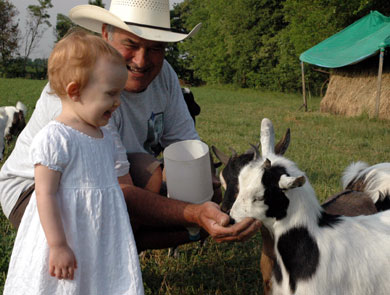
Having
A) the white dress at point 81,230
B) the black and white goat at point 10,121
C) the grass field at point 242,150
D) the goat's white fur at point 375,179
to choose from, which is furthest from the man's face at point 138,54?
the black and white goat at point 10,121

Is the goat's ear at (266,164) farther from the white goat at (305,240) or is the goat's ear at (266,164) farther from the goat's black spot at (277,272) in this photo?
the goat's black spot at (277,272)

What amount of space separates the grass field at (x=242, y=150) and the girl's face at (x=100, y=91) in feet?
5.42

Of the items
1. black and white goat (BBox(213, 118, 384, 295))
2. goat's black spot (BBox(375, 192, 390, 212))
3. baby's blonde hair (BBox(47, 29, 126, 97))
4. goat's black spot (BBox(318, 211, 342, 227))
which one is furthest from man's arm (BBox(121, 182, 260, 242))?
goat's black spot (BBox(375, 192, 390, 212))

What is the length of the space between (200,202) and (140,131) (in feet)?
2.82

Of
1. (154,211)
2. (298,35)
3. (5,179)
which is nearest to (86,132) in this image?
(154,211)

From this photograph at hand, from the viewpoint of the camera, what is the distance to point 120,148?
9.14 feet

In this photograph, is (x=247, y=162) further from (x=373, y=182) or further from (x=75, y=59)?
(x=373, y=182)

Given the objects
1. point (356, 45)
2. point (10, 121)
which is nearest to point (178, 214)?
point (10, 121)

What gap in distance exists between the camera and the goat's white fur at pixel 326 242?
2305mm

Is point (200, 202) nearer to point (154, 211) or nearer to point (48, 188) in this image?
point (154, 211)

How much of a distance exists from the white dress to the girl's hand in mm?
49

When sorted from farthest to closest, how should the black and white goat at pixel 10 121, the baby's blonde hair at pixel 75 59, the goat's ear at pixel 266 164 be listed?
1. the black and white goat at pixel 10 121
2. the goat's ear at pixel 266 164
3. the baby's blonde hair at pixel 75 59

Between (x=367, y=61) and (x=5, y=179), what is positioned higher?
(x=5, y=179)

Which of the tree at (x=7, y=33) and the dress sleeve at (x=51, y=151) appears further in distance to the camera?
the tree at (x=7, y=33)
